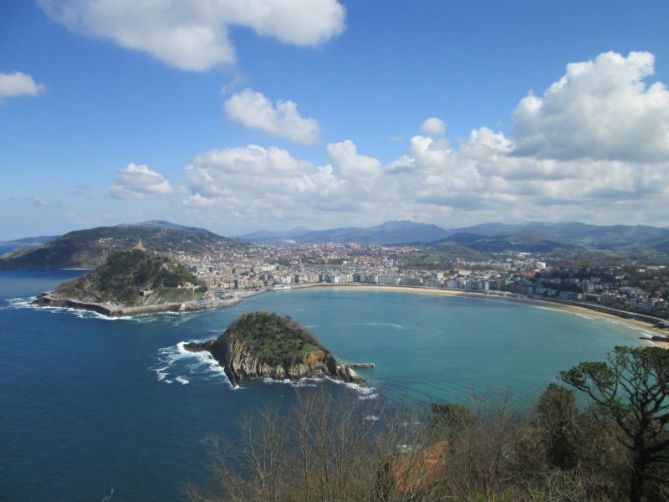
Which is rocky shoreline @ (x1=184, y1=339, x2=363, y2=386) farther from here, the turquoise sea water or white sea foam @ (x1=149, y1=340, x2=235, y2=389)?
the turquoise sea water

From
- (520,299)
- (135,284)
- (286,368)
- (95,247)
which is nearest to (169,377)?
(286,368)

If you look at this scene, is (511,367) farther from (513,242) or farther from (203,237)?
(513,242)

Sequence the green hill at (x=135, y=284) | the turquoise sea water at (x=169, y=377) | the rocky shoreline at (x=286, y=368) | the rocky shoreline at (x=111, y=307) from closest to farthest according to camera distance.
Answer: the turquoise sea water at (x=169, y=377) < the rocky shoreline at (x=286, y=368) < the rocky shoreline at (x=111, y=307) < the green hill at (x=135, y=284)

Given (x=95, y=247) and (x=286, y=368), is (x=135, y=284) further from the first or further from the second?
(x=95, y=247)

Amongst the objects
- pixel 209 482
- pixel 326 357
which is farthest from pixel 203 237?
pixel 209 482

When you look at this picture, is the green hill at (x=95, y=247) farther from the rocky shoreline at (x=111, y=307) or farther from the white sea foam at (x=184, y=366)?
the white sea foam at (x=184, y=366)

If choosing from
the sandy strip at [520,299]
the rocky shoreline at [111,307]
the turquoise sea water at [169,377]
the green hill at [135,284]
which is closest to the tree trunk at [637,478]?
the turquoise sea water at [169,377]
